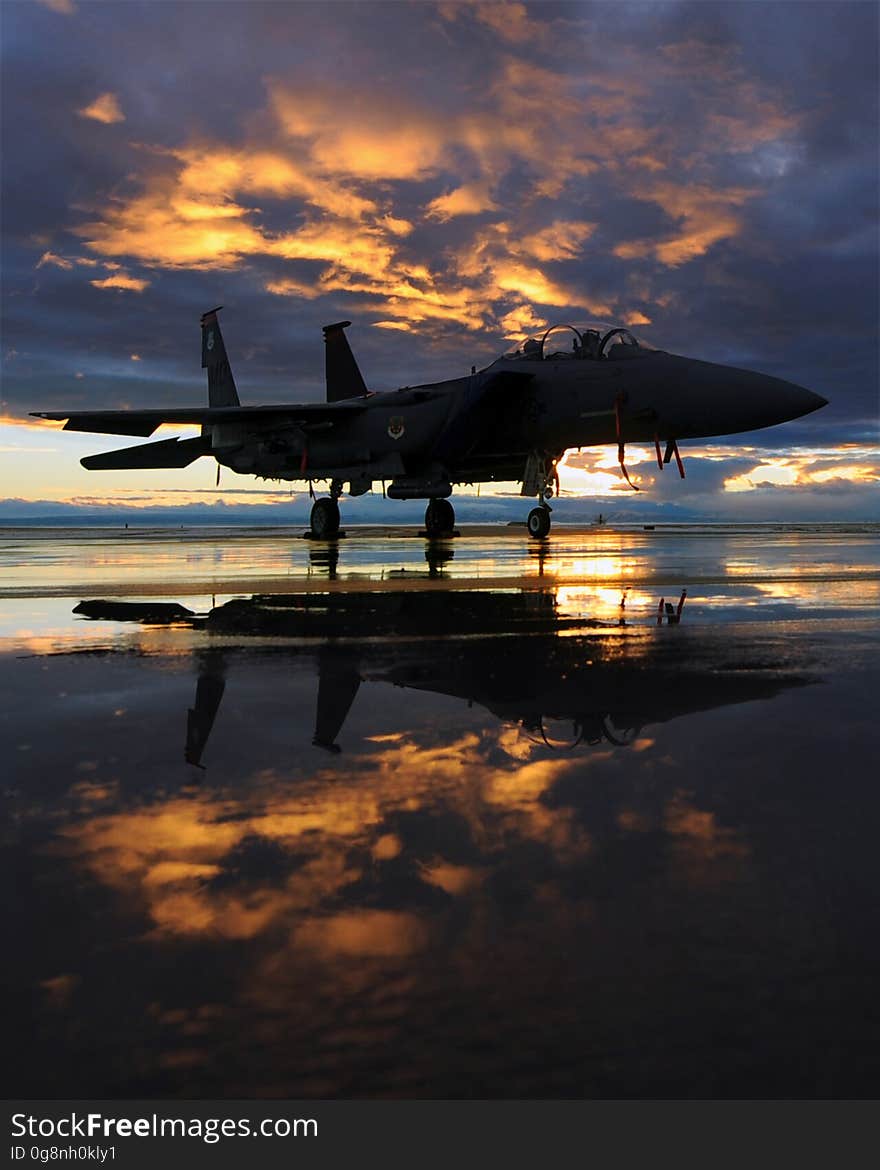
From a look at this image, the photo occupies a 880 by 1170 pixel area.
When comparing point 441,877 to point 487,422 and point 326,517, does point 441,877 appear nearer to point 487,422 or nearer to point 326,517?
point 487,422

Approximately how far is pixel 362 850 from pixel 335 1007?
0.78 metres

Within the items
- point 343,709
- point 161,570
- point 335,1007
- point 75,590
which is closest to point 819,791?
point 335,1007

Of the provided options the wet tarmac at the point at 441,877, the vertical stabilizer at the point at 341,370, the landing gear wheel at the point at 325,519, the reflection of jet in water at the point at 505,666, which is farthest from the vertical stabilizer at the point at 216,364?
the wet tarmac at the point at 441,877

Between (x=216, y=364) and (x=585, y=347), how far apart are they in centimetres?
1504

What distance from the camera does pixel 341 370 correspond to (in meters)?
28.3

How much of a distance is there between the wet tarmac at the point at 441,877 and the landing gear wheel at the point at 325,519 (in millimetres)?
18717

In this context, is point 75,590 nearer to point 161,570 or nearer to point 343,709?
point 161,570

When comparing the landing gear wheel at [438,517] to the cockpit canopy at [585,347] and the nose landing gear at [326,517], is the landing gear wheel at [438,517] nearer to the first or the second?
the nose landing gear at [326,517]

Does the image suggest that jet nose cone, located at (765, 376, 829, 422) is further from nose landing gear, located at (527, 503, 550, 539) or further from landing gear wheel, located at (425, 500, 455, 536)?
landing gear wheel, located at (425, 500, 455, 536)

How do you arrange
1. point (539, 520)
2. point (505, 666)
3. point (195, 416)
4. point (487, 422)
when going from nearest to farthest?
point (505, 666) < point (487, 422) < point (539, 520) < point (195, 416)

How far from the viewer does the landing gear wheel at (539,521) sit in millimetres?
20516

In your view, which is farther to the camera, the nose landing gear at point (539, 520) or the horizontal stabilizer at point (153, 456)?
the horizontal stabilizer at point (153, 456)

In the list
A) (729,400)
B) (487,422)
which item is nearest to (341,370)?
(487,422)

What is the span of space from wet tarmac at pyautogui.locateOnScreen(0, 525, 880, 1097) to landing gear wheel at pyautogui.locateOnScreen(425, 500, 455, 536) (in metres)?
20.0
